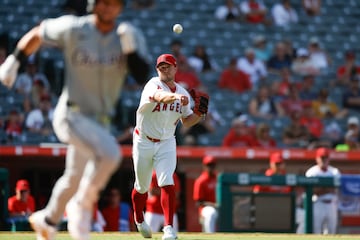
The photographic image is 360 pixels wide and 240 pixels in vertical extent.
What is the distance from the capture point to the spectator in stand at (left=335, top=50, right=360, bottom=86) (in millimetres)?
19000

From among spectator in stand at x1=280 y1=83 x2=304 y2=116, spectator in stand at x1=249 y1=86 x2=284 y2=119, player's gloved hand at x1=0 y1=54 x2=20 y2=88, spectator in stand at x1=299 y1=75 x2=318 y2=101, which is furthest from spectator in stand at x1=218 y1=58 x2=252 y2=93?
player's gloved hand at x1=0 y1=54 x2=20 y2=88

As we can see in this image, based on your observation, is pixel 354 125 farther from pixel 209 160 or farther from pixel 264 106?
pixel 209 160

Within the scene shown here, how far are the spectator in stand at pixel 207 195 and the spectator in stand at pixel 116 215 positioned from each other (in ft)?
3.72

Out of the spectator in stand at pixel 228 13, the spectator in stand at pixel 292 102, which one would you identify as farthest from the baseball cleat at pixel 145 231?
the spectator in stand at pixel 228 13

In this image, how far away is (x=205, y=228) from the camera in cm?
1360

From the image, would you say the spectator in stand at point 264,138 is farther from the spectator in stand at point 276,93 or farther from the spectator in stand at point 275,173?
the spectator in stand at point 275,173

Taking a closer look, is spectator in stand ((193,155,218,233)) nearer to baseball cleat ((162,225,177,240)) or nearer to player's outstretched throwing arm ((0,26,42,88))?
baseball cleat ((162,225,177,240))

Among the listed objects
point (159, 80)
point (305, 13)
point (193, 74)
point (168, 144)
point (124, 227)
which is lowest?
point (124, 227)

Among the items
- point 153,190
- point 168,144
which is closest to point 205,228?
point 153,190

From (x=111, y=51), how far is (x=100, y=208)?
29.8 ft

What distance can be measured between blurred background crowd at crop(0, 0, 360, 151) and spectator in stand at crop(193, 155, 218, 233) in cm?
183

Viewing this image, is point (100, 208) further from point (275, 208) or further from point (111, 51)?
point (111, 51)

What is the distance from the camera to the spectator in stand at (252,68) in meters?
18.5

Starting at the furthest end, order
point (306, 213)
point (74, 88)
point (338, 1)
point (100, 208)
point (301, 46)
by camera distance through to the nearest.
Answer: point (338, 1) → point (301, 46) → point (100, 208) → point (306, 213) → point (74, 88)
